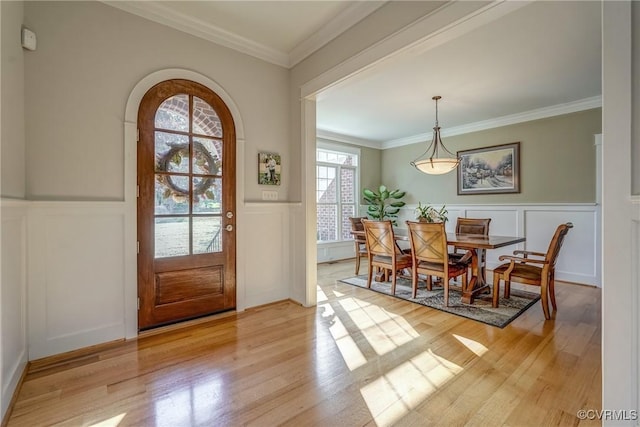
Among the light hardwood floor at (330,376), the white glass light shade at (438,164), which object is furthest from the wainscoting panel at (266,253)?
the white glass light shade at (438,164)

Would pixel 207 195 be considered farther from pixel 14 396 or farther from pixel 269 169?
pixel 14 396

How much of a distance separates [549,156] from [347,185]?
3.46 meters

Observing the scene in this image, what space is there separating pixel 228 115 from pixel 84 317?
2079 millimetres

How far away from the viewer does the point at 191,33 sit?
8.71 feet

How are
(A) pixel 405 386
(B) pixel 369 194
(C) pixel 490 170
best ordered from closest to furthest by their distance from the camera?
1. (A) pixel 405 386
2. (C) pixel 490 170
3. (B) pixel 369 194

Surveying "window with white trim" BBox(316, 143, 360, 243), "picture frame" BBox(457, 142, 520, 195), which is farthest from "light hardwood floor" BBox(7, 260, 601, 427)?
"window with white trim" BBox(316, 143, 360, 243)

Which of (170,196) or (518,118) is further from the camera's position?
(518,118)

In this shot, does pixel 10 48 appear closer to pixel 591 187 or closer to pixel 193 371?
pixel 193 371

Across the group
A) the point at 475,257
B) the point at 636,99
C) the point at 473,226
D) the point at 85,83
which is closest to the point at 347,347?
the point at 475,257

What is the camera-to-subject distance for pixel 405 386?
1739mm

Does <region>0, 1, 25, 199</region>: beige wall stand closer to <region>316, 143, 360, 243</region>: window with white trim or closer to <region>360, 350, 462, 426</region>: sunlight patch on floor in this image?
<region>360, 350, 462, 426</region>: sunlight patch on floor

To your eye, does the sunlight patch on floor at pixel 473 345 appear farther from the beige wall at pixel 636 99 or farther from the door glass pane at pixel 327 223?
the door glass pane at pixel 327 223

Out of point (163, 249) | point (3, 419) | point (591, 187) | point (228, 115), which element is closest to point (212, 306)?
point (163, 249)

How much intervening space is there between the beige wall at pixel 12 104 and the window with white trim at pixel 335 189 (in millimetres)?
4272
